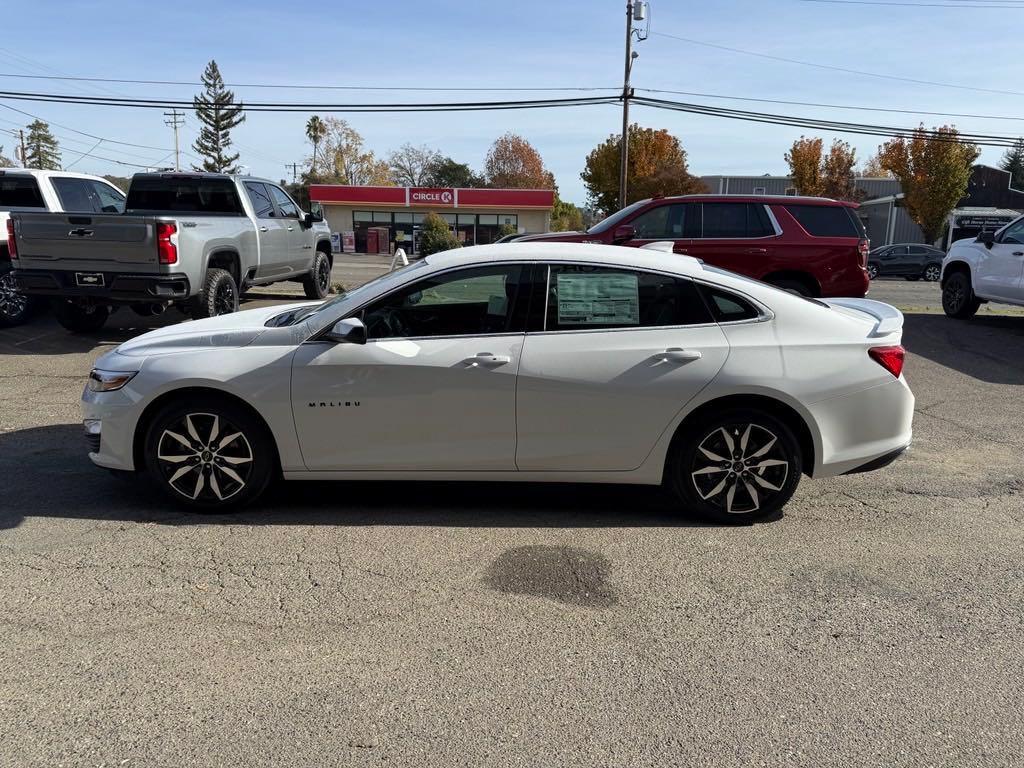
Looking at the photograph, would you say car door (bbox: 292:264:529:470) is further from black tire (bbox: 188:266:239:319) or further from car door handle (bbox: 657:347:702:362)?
black tire (bbox: 188:266:239:319)

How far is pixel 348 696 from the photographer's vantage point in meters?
2.98

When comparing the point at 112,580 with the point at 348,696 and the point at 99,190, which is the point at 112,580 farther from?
the point at 99,190

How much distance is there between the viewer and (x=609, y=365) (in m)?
4.46

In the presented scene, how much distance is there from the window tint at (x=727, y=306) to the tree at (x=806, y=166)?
192 feet

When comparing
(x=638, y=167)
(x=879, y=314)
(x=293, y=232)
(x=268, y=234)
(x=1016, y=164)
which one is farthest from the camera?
(x=1016, y=164)

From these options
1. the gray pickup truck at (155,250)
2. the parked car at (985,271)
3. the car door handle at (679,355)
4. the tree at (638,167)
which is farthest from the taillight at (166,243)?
the tree at (638,167)

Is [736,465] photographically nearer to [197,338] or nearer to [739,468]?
[739,468]

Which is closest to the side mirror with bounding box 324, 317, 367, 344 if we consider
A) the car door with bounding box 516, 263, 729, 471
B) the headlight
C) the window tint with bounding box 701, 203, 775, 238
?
the car door with bounding box 516, 263, 729, 471

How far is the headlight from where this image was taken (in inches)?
180

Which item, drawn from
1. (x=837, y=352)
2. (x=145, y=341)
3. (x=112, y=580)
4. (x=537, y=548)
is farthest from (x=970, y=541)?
(x=145, y=341)

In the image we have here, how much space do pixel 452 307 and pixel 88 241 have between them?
6294mm

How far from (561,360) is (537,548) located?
1.05m

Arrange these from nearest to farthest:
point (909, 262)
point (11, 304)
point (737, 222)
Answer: point (11, 304)
point (737, 222)
point (909, 262)

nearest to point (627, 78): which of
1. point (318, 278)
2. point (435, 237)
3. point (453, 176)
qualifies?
point (435, 237)
